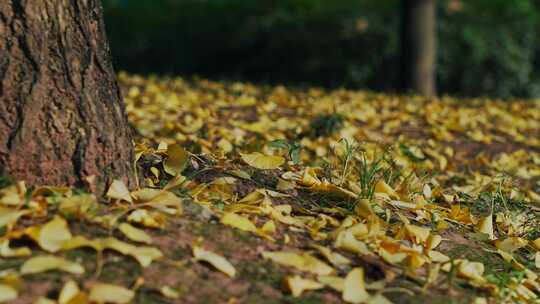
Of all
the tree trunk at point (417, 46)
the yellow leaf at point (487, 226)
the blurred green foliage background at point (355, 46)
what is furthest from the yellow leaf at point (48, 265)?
the blurred green foliage background at point (355, 46)

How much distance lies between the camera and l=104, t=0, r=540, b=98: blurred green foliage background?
37.4 feet

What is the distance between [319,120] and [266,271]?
135 inches

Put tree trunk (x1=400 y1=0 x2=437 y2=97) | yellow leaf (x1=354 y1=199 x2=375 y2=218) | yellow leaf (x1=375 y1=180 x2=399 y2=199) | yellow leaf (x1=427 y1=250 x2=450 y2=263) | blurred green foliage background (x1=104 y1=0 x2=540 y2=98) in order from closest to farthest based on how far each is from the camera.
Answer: yellow leaf (x1=427 y1=250 x2=450 y2=263)
yellow leaf (x1=354 y1=199 x2=375 y2=218)
yellow leaf (x1=375 y1=180 x2=399 y2=199)
tree trunk (x1=400 y1=0 x2=437 y2=97)
blurred green foliage background (x1=104 y1=0 x2=540 y2=98)

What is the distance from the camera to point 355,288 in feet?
7.97

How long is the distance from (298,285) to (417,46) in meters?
7.95

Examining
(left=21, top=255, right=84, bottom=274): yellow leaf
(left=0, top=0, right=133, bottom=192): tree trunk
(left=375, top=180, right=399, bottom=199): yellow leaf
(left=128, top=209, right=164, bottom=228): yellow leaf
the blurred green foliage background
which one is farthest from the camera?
the blurred green foliage background

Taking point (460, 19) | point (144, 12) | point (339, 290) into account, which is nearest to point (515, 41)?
point (460, 19)

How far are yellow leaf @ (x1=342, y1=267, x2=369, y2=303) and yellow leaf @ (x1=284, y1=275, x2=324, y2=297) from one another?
0.28 feet

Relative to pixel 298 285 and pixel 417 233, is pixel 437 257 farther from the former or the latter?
pixel 298 285

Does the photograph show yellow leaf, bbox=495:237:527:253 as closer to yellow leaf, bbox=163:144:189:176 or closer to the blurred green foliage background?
yellow leaf, bbox=163:144:189:176

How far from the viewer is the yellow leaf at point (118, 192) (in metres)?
2.66

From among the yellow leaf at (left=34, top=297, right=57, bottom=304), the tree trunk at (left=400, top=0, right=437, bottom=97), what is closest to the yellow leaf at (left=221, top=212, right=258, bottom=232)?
the yellow leaf at (left=34, top=297, right=57, bottom=304)

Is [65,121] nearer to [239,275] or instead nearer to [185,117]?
[239,275]

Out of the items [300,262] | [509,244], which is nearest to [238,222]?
[300,262]
